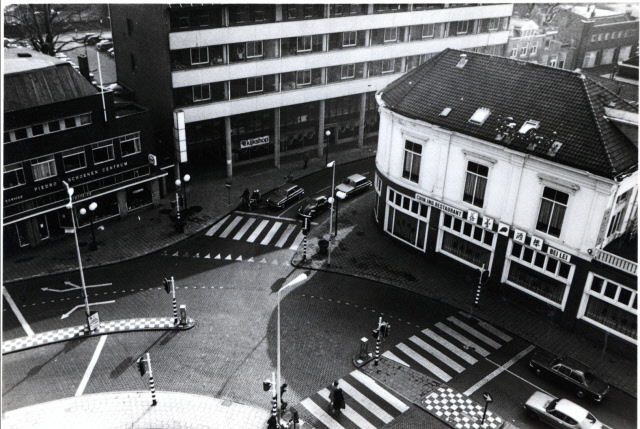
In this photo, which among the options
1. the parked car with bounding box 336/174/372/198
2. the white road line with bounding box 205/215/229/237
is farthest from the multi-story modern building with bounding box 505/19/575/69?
the white road line with bounding box 205/215/229/237

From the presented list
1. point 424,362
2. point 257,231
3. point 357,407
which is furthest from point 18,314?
point 424,362

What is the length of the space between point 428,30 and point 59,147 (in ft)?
129

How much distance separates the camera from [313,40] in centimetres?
5375

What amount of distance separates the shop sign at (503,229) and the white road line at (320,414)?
645 inches

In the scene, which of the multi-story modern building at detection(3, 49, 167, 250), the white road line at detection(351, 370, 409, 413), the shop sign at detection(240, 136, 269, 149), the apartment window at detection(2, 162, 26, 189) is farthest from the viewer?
the shop sign at detection(240, 136, 269, 149)

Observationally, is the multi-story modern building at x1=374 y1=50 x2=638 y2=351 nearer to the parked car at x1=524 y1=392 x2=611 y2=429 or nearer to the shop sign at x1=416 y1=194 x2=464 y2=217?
the shop sign at x1=416 y1=194 x2=464 y2=217

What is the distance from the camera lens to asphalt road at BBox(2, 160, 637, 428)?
29.9 m

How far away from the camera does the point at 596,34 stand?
8175cm

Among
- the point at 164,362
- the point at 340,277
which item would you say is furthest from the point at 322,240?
the point at 164,362

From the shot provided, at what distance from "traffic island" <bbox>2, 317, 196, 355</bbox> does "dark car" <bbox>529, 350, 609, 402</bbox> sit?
20223mm

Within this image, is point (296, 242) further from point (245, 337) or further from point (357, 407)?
point (357, 407)

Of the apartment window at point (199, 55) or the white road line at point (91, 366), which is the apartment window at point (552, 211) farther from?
the apartment window at point (199, 55)

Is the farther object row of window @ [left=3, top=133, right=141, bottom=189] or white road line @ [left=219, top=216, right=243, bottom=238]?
white road line @ [left=219, top=216, right=243, bottom=238]

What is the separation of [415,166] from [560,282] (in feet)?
40.7
